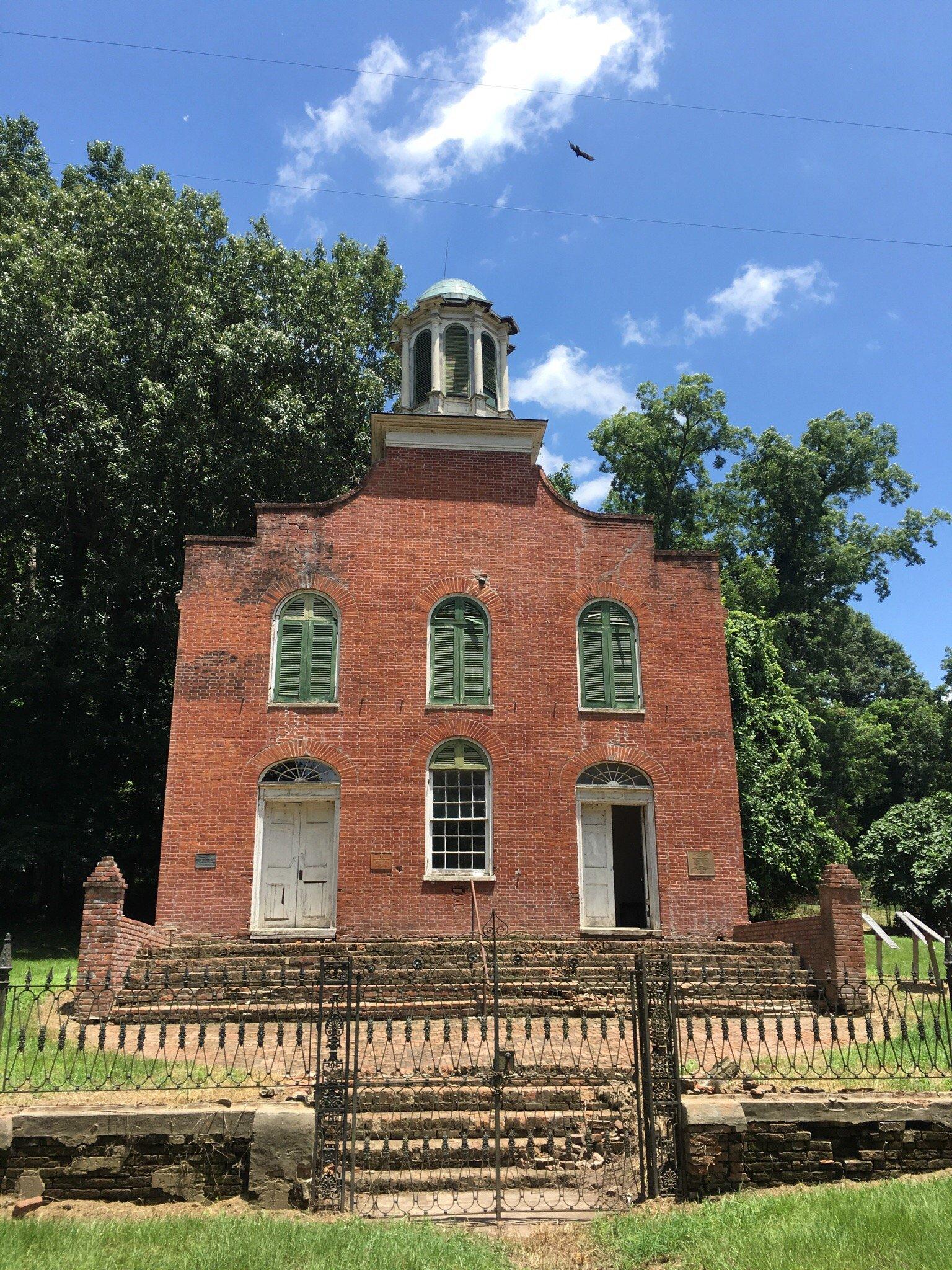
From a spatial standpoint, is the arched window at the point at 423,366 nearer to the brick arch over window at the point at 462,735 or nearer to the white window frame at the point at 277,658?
the white window frame at the point at 277,658

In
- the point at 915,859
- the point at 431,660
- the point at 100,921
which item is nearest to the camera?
the point at 100,921

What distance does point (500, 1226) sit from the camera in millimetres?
6980

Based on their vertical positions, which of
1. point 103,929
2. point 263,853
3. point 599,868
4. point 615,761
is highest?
point 615,761

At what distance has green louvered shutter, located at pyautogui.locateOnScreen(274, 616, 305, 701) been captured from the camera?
59.6 feet

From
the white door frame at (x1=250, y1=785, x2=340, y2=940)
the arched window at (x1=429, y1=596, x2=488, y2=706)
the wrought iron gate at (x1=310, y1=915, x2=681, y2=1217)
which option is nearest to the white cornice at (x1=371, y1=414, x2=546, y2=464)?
the arched window at (x1=429, y1=596, x2=488, y2=706)

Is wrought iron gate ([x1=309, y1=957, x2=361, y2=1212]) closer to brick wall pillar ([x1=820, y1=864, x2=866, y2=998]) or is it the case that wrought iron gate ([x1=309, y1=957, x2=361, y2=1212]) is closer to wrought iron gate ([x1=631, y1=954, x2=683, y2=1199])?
wrought iron gate ([x1=631, y1=954, x2=683, y2=1199])

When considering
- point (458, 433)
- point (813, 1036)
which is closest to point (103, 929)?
point (813, 1036)

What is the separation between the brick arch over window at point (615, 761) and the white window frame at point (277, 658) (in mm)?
4315

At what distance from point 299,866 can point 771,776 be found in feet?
41.3

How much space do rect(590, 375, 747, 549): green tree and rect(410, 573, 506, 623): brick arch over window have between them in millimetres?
17052

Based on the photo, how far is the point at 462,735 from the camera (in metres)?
18.2

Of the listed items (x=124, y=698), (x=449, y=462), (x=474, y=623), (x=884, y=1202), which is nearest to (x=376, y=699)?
(x=474, y=623)

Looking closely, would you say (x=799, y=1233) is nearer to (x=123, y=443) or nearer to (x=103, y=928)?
(x=103, y=928)

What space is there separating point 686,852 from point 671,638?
13.1 ft
